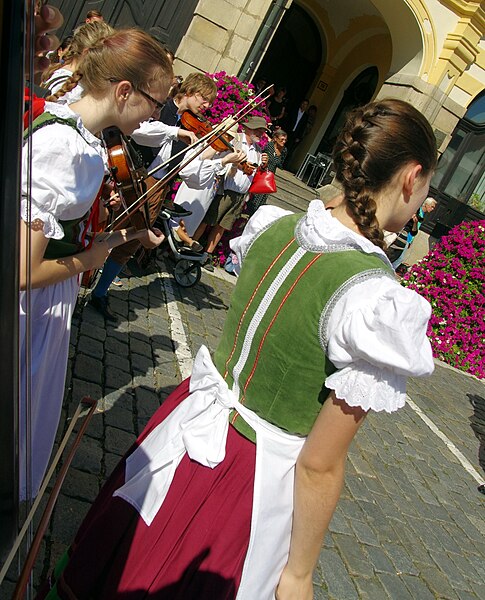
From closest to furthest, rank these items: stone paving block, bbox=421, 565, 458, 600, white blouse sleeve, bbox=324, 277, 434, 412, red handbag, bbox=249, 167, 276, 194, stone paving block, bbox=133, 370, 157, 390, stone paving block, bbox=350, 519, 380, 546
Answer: white blouse sleeve, bbox=324, 277, 434, 412
stone paving block, bbox=421, 565, 458, 600
stone paving block, bbox=350, 519, 380, 546
stone paving block, bbox=133, 370, 157, 390
red handbag, bbox=249, 167, 276, 194

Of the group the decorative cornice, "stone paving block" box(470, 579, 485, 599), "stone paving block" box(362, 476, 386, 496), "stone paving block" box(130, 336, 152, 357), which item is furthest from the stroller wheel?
the decorative cornice

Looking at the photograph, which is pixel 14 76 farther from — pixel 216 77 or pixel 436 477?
pixel 216 77

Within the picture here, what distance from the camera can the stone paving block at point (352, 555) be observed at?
137 inches

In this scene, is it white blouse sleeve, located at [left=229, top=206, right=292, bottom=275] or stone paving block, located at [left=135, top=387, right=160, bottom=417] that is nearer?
white blouse sleeve, located at [left=229, top=206, right=292, bottom=275]

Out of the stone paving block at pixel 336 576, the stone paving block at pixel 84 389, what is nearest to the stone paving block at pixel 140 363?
Result: the stone paving block at pixel 84 389

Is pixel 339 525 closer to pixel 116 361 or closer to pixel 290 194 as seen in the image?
pixel 116 361

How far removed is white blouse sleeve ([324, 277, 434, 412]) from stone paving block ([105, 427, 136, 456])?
2.23m

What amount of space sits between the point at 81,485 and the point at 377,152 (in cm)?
224

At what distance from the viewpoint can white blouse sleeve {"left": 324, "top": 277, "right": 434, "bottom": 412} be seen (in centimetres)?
134

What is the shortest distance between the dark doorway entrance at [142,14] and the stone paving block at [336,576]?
7.36 metres

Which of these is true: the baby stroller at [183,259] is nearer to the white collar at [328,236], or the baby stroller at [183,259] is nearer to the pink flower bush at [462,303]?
the white collar at [328,236]

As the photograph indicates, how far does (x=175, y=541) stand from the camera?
1.51 meters

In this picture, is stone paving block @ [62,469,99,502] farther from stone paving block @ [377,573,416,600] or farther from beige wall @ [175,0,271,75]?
beige wall @ [175,0,271,75]

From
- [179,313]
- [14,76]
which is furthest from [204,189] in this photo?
[14,76]
